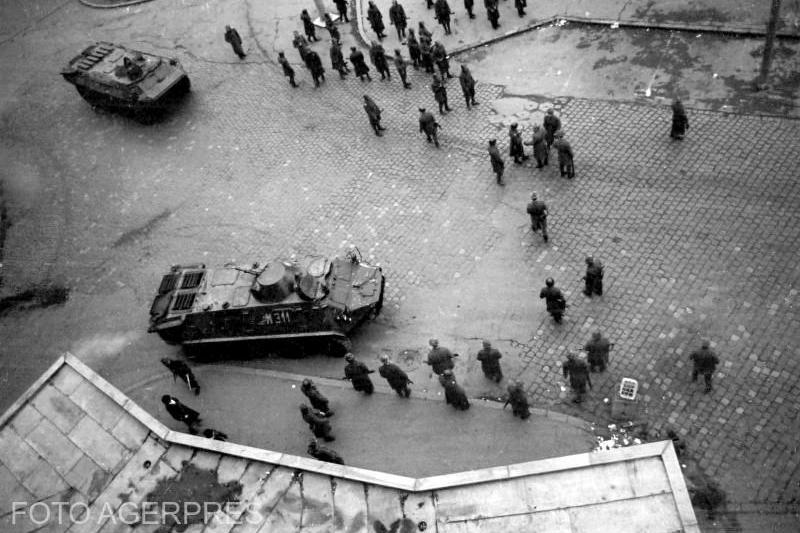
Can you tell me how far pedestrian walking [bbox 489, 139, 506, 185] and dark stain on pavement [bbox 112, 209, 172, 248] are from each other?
30.0ft

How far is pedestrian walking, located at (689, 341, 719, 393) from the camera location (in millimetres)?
11167

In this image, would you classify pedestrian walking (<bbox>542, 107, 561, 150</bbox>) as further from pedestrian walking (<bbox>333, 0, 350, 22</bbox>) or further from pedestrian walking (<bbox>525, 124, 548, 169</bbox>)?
pedestrian walking (<bbox>333, 0, 350, 22</bbox>)

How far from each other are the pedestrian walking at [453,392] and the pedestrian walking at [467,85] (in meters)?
9.02

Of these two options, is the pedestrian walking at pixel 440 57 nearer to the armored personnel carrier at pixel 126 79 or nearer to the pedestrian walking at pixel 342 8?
the pedestrian walking at pixel 342 8

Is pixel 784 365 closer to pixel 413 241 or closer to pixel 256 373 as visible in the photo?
pixel 413 241

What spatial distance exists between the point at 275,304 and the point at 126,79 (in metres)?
11.7

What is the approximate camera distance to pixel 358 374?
42.0 feet

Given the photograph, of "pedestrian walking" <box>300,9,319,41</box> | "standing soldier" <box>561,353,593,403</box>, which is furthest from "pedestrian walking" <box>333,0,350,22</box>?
"standing soldier" <box>561,353,593,403</box>

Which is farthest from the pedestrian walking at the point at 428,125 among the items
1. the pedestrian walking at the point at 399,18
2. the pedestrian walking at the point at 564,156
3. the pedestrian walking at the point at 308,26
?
the pedestrian walking at the point at 308,26

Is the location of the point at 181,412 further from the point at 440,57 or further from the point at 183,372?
the point at 440,57

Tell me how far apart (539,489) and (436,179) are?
897 cm

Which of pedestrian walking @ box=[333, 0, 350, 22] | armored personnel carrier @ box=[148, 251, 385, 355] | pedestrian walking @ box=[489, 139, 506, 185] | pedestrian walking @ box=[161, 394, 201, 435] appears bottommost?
pedestrian walking @ box=[161, 394, 201, 435]

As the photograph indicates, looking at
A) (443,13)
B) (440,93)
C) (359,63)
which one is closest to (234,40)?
(359,63)

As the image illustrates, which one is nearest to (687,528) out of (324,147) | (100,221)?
(324,147)
